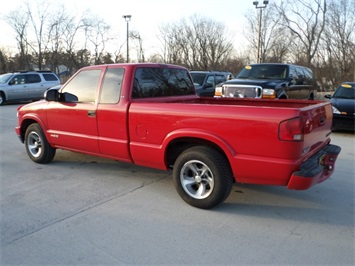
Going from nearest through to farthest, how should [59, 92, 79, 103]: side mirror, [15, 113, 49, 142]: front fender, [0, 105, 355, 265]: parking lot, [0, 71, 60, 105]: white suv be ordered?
[0, 105, 355, 265]: parking lot, [59, 92, 79, 103]: side mirror, [15, 113, 49, 142]: front fender, [0, 71, 60, 105]: white suv

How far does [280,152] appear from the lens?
10.7ft

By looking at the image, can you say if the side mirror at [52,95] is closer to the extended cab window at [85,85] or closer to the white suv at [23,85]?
the extended cab window at [85,85]

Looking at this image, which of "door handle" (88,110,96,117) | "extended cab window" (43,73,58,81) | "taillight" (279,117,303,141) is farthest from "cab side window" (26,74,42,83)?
"taillight" (279,117,303,141)

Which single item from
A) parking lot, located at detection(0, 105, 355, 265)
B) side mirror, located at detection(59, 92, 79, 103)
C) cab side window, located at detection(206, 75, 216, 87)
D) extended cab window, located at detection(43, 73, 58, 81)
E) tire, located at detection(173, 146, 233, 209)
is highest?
extended cab window, located at detection(43, 73, 58, 81)

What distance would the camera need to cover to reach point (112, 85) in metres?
4.60

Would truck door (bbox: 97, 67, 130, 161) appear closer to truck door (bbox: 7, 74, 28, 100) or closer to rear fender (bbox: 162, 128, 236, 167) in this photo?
rear fender (bbox: 162, 128, 236, 167)

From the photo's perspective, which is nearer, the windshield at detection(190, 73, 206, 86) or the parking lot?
the parking lot

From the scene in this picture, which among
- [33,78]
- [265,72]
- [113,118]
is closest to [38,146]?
[113,118]

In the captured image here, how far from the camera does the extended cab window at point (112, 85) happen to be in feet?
14.8

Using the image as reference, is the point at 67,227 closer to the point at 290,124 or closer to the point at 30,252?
the point at 30,252

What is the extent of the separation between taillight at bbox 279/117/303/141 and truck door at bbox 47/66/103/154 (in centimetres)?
275

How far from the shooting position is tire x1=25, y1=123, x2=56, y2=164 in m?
5.63

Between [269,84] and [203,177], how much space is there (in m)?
6.24

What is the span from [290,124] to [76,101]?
335 cm
